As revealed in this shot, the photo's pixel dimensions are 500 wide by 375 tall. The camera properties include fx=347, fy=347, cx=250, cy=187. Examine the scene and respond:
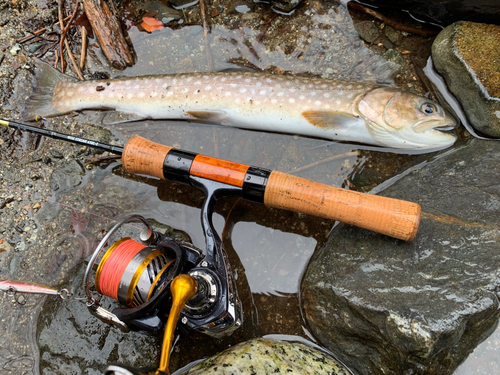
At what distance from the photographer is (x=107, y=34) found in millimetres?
3488

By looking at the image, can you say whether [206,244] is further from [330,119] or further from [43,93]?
[43,93]

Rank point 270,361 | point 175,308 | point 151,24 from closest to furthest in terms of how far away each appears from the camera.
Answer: point 175,308, point 270,361, point 151,24

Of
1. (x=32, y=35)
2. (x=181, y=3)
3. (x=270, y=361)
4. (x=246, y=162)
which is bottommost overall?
(x=270, y=361)

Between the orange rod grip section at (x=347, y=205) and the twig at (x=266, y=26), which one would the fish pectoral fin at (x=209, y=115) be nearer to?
the twig at (x=266, y=26)

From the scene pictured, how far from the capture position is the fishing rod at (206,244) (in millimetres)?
Result: 2143

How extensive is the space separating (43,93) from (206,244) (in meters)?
2.38

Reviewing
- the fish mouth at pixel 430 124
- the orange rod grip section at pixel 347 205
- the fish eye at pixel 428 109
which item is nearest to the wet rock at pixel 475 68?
the fish mouth at pixel 430 124

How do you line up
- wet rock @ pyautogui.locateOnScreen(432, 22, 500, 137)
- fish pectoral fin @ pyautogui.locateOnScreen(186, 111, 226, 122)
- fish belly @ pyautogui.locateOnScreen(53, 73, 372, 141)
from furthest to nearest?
fish pectoral fin @ pyautogui.locateOnScreen(186, 111, 226, 122) → fish belly @ pyautogui.locateOnScreen(53, 73, 372, 141) → wet rock @ pyautogui.locateOnScreen(432, 22, 500, 137)

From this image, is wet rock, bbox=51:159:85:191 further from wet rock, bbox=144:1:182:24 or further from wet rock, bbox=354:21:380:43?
wet rock, bbox=354:21:380:43

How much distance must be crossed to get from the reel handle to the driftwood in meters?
1.47

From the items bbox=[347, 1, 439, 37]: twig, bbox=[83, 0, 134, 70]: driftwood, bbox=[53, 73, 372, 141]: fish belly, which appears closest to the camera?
bbox=[53, 73, 372, 141]: fish belly

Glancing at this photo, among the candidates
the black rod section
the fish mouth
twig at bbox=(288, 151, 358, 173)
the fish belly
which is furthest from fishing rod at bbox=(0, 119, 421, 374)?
the fish mouth

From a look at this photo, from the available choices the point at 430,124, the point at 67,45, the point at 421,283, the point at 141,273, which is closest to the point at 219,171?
the point at 141,273

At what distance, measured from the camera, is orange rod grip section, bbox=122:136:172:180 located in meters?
2.46
